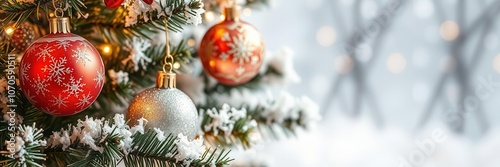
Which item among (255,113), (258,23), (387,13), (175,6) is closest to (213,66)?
(255,113)

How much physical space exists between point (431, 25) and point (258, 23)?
0.39 metres

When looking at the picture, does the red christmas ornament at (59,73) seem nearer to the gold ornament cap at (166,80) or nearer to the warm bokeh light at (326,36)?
the gold ornament cap at (166,80)

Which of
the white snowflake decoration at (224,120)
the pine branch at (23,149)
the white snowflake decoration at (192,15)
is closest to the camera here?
the pine branch at (23,149)

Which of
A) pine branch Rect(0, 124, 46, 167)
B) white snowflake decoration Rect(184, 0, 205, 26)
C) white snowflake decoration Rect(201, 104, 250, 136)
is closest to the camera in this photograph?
pine branch Rect(0, 124, 46, 167)

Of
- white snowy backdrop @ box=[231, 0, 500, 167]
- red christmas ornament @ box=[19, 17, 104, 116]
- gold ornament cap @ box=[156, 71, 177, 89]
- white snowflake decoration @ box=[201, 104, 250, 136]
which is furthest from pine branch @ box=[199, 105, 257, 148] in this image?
white snowy backdrop @ box=[231, 0, 500, 167]

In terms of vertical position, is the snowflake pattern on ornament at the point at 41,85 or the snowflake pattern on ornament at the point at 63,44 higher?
the snowflake pattern on ornament at the point at 63,44

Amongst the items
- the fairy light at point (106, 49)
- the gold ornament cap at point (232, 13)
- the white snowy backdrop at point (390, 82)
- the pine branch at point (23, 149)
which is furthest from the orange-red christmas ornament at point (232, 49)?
the white snowy backdrop at point (390, 82)

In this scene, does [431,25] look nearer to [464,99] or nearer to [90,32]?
[464,99]

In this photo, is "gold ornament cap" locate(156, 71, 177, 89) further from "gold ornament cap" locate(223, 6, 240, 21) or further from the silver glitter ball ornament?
"gold ornament cap" locate(223, 6, 240, 21)

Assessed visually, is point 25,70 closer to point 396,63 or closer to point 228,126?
point 228,126

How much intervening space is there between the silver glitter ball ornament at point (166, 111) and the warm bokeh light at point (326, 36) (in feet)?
2.42

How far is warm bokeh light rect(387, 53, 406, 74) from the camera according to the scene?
1403 millimetres

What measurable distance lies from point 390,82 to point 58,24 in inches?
36.4

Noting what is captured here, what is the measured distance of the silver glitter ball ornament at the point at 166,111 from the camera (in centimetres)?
70
